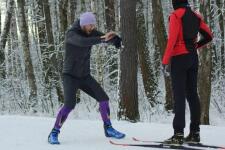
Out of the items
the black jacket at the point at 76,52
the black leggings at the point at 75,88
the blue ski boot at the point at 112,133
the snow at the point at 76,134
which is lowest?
the snow at the point at 76,134

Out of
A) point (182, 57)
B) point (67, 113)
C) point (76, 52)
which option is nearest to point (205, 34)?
point (182, 57)

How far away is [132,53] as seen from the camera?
400 inches

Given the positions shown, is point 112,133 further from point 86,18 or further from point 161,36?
point 161,36

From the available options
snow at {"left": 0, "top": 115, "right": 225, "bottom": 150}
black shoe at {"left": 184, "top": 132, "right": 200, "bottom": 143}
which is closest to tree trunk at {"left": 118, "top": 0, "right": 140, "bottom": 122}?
snow at {"left": 0, "top": 115, "right": 225, "bottom": 150}

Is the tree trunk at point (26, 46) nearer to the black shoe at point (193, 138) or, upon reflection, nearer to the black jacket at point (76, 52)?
the black jacket at point (76, 52)

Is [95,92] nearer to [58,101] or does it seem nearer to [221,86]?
[58,101]

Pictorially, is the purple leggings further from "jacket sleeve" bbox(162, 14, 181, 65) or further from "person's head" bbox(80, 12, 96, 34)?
"jacket sleeve" bbox(162, 14, 181, 65)

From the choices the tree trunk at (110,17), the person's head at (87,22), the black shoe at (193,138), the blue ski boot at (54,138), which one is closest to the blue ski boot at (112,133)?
the blue ski boot at (54,138)

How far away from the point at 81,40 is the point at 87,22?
0.97ft

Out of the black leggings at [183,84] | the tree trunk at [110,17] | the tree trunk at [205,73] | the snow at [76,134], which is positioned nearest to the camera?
the black leggings at [183,84]

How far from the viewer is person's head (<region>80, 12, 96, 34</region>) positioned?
275 inches

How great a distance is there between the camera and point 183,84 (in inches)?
257

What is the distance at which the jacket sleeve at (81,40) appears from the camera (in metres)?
6.81

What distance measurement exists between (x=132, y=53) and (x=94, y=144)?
3.51 m
